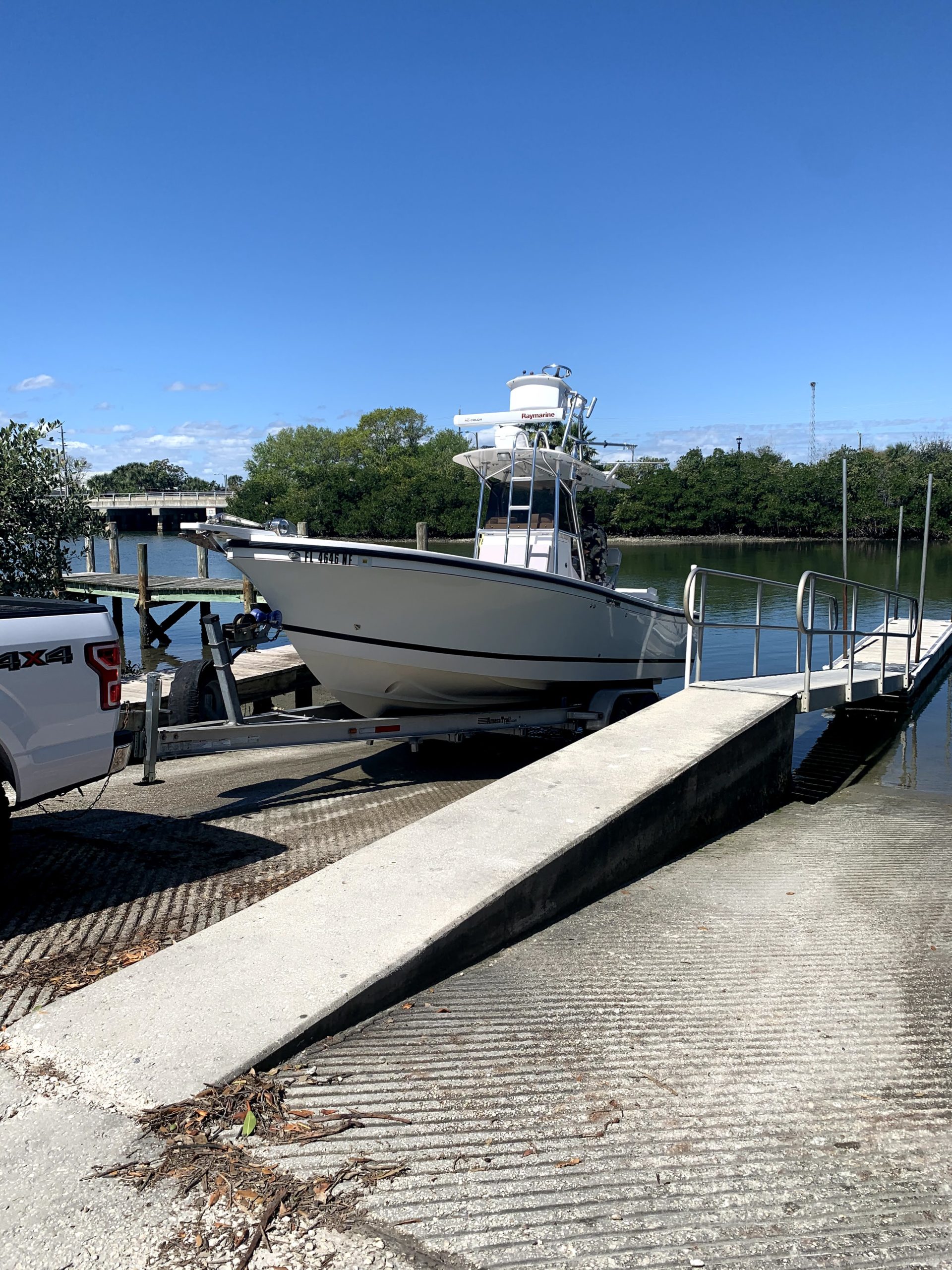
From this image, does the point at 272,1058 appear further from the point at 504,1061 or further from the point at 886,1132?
the point at 886,1132

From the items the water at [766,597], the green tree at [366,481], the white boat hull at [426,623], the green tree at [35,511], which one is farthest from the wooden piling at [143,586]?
the green tree at [366,481]

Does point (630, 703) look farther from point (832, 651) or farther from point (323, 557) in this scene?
point (323, 557)

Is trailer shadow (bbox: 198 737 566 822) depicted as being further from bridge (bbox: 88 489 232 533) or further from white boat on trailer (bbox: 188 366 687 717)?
bridge (bbox: 88 489 232 533)

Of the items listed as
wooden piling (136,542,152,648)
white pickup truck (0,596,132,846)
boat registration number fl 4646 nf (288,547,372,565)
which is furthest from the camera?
wooden piling (136,542,152,648)

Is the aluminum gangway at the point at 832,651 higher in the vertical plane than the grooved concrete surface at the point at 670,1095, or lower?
higher

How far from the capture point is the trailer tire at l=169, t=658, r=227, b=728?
755cm

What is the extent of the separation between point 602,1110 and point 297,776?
584 centimetres

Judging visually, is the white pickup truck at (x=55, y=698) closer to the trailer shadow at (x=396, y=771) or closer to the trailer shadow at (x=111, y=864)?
the trailer shadow at (x=111, y=864)

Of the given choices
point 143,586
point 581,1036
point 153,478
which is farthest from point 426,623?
point 153,478

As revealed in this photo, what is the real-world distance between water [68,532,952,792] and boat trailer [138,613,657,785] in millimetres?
5287

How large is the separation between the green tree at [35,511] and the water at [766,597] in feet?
10.4

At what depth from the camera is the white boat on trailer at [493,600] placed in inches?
324

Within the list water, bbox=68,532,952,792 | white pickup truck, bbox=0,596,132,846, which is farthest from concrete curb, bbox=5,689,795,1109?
water, bbox=68,532,952,792

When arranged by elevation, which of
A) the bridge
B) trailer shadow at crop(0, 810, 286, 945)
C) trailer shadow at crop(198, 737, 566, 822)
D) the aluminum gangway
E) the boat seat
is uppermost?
the bridge
